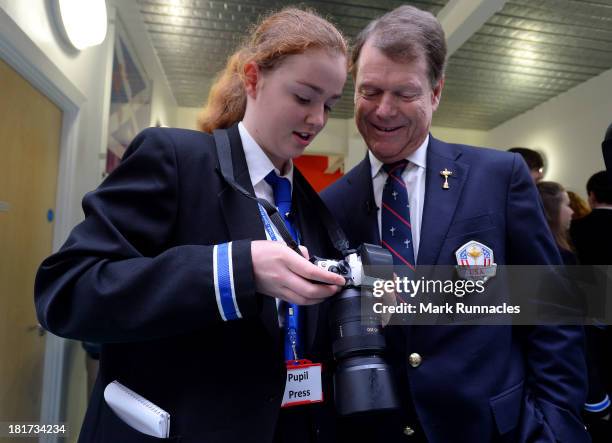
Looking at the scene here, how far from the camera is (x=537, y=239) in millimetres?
993

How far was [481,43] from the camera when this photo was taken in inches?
155

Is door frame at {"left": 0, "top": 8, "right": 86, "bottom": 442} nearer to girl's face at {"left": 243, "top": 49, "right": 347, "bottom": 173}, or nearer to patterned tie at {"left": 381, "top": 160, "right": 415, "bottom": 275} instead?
girl's face at {"left": 243, "top": 49, "right": 347, "bottom": 173}

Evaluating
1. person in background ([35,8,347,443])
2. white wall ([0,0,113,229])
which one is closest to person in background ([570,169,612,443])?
person in background ([35,8,347,443])

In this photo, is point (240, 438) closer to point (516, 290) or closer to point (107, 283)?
point (107, 283)

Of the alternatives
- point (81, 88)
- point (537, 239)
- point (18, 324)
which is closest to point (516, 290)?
point (537, 239)

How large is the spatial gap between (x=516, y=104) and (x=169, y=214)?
573 centimetres

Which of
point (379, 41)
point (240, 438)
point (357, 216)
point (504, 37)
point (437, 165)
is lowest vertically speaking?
point (240, 438)

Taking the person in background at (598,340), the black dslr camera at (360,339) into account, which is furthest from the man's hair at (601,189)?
the black dslr camera at (360,339)

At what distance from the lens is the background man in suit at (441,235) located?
2.96 ft

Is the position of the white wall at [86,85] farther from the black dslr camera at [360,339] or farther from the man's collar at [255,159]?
the black dslr camera at [360,339]

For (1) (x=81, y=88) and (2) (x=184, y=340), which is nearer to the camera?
(2) (x=184, y=340)

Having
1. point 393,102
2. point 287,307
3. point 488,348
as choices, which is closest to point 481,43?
point 393,102

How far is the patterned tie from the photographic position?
1.00 m

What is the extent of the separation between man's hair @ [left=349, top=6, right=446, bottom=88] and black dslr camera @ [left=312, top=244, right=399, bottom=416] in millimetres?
594
